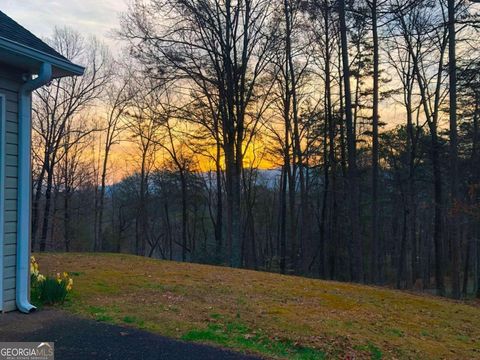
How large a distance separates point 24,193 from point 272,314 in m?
3.91

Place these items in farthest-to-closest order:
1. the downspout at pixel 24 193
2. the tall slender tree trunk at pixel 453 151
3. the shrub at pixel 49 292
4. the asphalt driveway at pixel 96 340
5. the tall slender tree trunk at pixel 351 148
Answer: the tall slender tree trunk at pixel 351 148, the tall slender tree trunk at pixel 453 151, the shrub at pixel 49 292, the downspout at pixel 24 193, the asphalt driveway at pixel 96 340

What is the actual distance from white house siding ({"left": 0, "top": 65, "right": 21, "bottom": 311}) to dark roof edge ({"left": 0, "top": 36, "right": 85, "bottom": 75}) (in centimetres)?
41

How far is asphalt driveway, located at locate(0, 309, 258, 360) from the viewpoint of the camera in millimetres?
4184

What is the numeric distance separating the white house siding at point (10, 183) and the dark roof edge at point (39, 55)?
409 mm

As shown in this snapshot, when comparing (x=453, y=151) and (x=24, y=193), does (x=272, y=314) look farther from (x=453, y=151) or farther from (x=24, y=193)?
(x=453, y=151)

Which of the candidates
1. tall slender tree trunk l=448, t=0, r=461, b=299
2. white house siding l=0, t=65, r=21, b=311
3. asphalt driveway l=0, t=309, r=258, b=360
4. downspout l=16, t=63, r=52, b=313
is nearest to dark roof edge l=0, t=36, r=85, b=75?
downspout l=16, t=63, r=52, b=313

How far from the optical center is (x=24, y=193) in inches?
212

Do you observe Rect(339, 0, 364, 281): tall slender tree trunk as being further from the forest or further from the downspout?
the downspout

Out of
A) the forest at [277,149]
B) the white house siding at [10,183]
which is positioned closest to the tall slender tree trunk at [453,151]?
the forest at [277,149]

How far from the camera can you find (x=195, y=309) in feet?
21.3

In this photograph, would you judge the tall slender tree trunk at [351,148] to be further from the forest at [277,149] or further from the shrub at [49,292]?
the shrub at [49,292]

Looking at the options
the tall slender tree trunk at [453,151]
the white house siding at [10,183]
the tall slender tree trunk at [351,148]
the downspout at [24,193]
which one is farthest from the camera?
the tall slender tree trunk at [351,148]

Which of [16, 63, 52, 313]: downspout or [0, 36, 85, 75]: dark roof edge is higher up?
[0, 36, 85, 75]: dark roof edge

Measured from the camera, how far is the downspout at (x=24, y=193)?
5.34m
